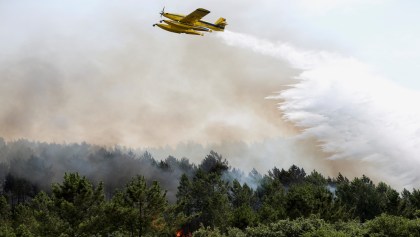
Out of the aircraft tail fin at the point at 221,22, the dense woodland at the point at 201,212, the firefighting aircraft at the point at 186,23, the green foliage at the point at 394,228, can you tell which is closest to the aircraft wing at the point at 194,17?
the firefighting aircraft at the point at 186,23

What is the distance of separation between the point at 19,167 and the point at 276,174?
357 feet

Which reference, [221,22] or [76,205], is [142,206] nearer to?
[76,205]

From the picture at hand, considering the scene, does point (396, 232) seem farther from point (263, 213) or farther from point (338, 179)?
point (338, 179)

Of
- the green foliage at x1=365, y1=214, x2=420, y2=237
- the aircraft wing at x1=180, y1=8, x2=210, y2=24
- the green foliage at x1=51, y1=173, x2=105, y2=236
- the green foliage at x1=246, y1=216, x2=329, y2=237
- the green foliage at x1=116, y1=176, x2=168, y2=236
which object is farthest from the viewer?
the green foliage at x1=116, y1=176, x2=168, y2=236

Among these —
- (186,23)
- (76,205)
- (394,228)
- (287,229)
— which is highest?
(186,23)

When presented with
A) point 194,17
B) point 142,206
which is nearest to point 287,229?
point 142,206

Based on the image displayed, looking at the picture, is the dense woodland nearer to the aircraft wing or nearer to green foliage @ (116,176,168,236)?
green foliage @ (116,176,168,236)

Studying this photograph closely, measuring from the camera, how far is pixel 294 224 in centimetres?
4869

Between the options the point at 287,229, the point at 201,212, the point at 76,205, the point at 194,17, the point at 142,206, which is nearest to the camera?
the point at 76,205

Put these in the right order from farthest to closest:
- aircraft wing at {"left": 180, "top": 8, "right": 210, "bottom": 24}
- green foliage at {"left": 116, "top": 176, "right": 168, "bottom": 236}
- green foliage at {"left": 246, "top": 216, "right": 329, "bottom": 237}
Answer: green foliage at {"left": 116, "top": 176, "right": 168, "bottom": 236}, green foliage at {"left": 246, "top": 216, "right": 329, "bottom": 237}, aircraft wing at {"left": 180, "top": 8, "right": 210, "bottom": 24}

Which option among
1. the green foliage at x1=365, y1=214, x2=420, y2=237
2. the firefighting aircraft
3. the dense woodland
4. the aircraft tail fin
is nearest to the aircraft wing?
the firefighting aircraft

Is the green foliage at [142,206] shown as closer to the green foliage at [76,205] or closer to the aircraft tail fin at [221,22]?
the green foliage at [76,205]

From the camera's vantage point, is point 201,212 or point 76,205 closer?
point 76,205

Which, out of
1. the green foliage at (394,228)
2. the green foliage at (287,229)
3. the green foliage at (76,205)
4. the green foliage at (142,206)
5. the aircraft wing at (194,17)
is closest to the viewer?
the green foliage at (394,228)
